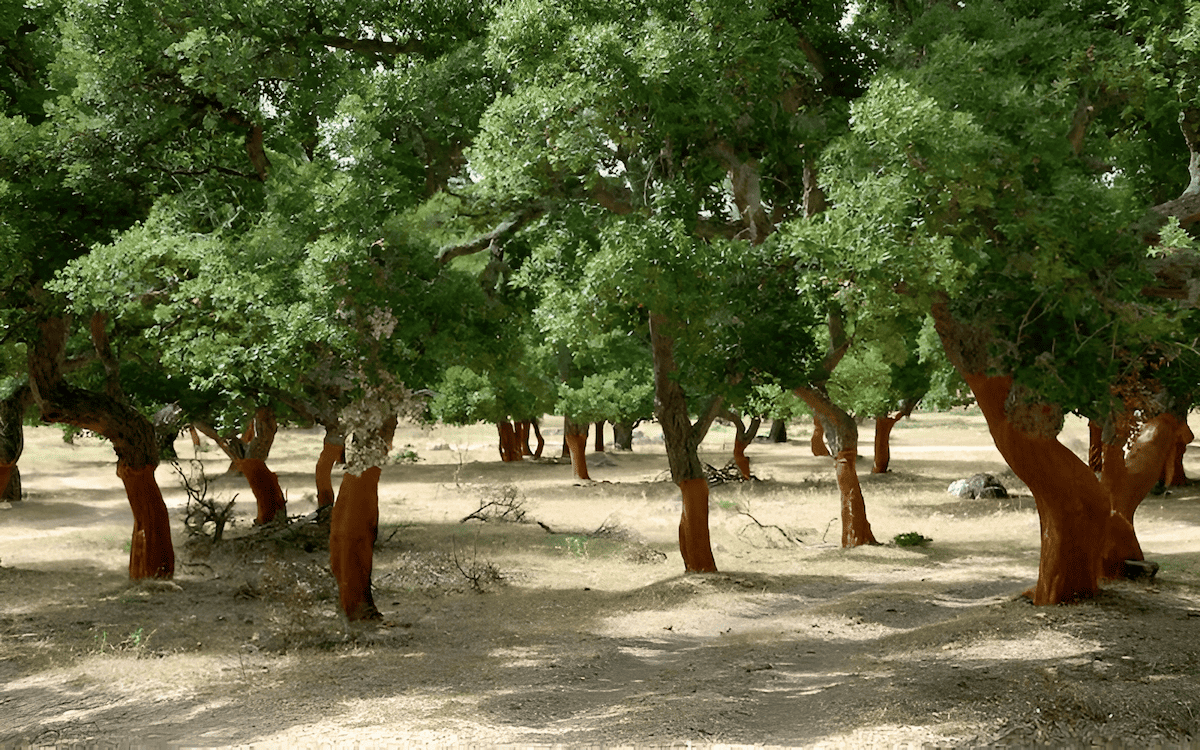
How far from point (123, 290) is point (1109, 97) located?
12.8 meters

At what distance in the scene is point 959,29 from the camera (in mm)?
11938

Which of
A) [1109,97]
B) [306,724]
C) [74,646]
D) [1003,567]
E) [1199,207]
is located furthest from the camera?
[1003,567]

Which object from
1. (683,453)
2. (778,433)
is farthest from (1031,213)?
(778,433)

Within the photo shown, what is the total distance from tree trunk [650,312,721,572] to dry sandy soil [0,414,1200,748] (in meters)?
0.78

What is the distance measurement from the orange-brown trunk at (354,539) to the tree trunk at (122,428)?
19.0 feet

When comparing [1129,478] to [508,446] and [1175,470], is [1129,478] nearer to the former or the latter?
[1175,470]

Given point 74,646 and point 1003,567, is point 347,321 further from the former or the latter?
point 1003,567

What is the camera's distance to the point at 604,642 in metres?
14.1

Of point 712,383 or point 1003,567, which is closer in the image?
point 712,383

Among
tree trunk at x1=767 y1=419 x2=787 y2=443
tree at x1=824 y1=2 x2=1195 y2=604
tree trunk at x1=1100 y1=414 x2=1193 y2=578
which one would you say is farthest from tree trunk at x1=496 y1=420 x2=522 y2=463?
Answer: tree at x1=824 y1=2 x2=1195 y2=604

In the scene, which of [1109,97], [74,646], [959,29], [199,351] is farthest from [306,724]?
[1109,97]

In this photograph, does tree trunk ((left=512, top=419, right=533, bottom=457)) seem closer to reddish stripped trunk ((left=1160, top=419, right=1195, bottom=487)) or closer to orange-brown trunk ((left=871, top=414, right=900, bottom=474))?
orange-brown trunk ((left=871, top=414, right=900, bottom=474))

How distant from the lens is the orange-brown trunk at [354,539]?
564 inches

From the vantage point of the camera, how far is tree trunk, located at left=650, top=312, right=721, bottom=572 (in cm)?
1752
